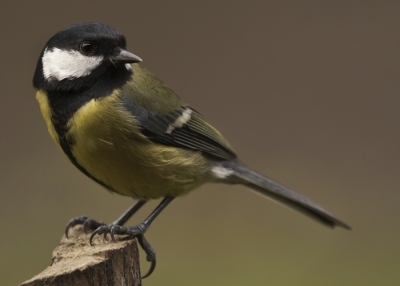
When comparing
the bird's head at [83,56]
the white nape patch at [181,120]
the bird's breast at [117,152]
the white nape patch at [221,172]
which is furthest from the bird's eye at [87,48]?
the white nape patch at [221,172]

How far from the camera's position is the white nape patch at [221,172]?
1984mm

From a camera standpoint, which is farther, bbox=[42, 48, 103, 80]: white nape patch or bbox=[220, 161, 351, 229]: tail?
bbox=[220, 161, 351, 229]: tail

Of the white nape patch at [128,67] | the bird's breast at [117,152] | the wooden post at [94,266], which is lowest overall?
the wooden post at [94,266]

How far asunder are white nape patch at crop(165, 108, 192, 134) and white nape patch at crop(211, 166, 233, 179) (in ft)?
0.67

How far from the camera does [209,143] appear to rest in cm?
195

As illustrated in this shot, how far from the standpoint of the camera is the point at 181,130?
1.86 meters

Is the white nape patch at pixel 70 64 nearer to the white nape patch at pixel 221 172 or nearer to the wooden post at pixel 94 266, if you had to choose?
the wooden post at pixel 94 266

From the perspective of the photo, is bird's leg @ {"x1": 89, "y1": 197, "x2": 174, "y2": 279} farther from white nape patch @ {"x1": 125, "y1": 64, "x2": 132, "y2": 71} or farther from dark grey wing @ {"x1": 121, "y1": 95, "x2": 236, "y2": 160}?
white nape patch @ {"x1": 125, "y1": 64, "x2": 132, "y2": 71}

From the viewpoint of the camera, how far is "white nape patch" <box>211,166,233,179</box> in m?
1.98

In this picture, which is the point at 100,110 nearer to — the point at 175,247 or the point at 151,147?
the point at 151,147

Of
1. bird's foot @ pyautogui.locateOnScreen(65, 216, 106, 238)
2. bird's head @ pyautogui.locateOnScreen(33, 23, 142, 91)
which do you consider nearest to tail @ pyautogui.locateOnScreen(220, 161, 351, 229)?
bird's foot @ pyautogui.locateOnScreen(65, 216, 106, 238)

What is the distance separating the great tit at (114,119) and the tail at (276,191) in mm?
213

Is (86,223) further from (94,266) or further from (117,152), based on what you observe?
(94,266)

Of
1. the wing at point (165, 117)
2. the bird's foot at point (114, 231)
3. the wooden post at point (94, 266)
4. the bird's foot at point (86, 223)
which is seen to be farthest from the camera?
the bird's foot at point (86, 223)
